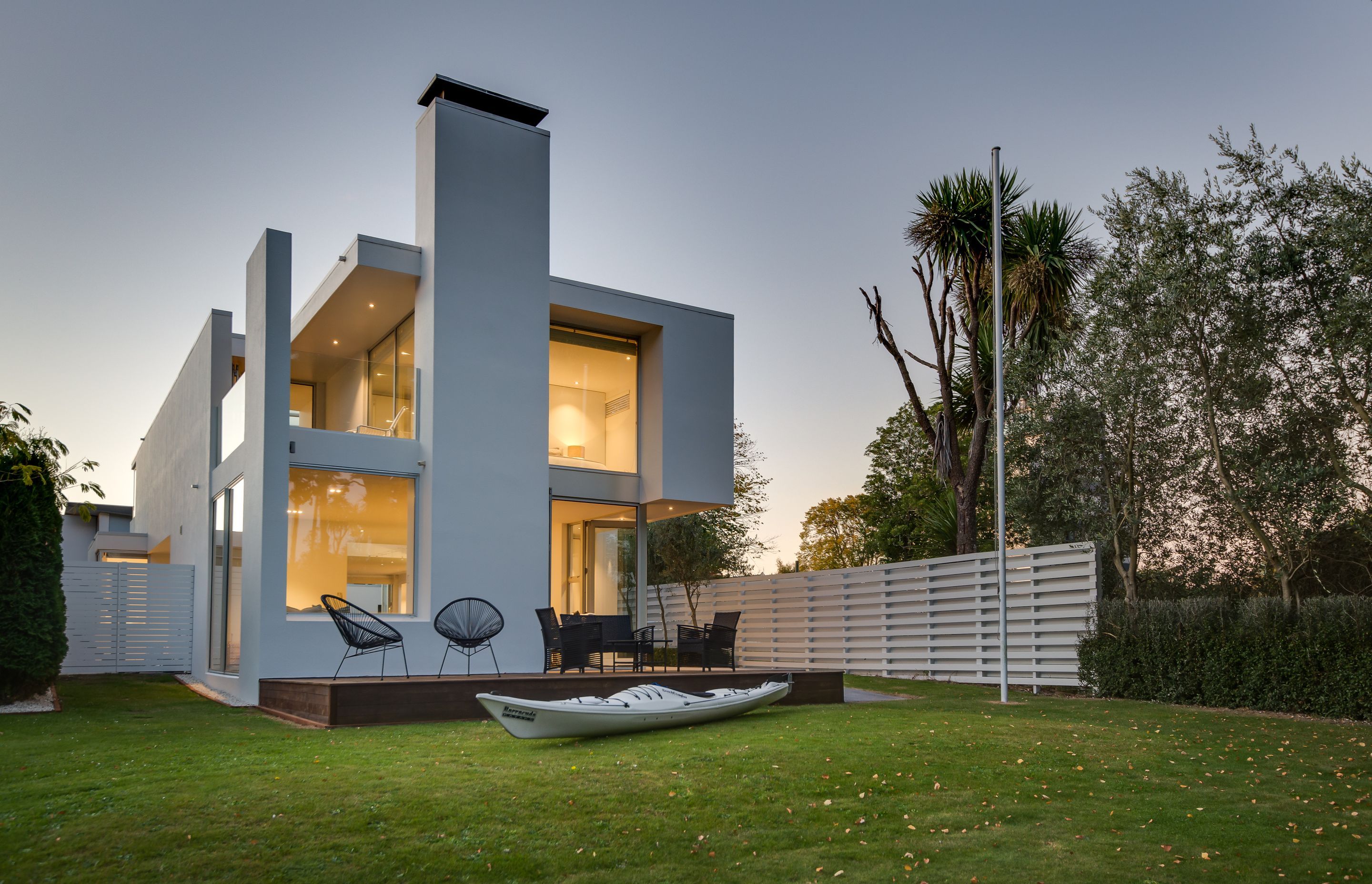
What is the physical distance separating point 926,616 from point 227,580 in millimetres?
10533

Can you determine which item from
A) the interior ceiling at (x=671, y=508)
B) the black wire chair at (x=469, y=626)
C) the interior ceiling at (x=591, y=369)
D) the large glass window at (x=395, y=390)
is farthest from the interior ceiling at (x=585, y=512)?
the black wire chair at (x=469, y=626)

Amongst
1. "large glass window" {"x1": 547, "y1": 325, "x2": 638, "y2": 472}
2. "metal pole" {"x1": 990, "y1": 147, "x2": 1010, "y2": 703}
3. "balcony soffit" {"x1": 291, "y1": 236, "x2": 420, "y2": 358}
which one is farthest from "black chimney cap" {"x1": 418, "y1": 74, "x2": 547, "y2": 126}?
"metal pole" {"x1": 990, "y1": 147, "x2": 1010, "y2": 703}

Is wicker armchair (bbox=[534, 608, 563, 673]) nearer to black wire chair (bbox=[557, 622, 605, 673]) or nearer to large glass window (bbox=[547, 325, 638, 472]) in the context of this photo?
black wire chair (bbox=[557, 622, 605, 673])

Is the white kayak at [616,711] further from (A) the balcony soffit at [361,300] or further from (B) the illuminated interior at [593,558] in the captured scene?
(A) the balcony soffit at [361,300]

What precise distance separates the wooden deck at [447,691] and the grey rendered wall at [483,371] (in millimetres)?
1257

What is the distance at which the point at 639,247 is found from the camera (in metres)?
19.3

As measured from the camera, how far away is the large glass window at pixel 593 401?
13.9m

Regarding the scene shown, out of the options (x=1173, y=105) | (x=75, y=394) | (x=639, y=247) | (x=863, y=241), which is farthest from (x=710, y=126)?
(x=75, y=394)

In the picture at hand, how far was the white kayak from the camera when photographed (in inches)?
261

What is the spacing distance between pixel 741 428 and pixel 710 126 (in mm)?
12746

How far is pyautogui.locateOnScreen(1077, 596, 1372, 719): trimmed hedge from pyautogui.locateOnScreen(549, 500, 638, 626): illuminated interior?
663 cm

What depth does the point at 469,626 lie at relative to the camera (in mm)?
10633

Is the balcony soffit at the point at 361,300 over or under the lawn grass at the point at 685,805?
over

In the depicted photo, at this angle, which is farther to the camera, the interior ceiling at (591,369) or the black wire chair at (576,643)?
the interior ceiling at (591,369)
